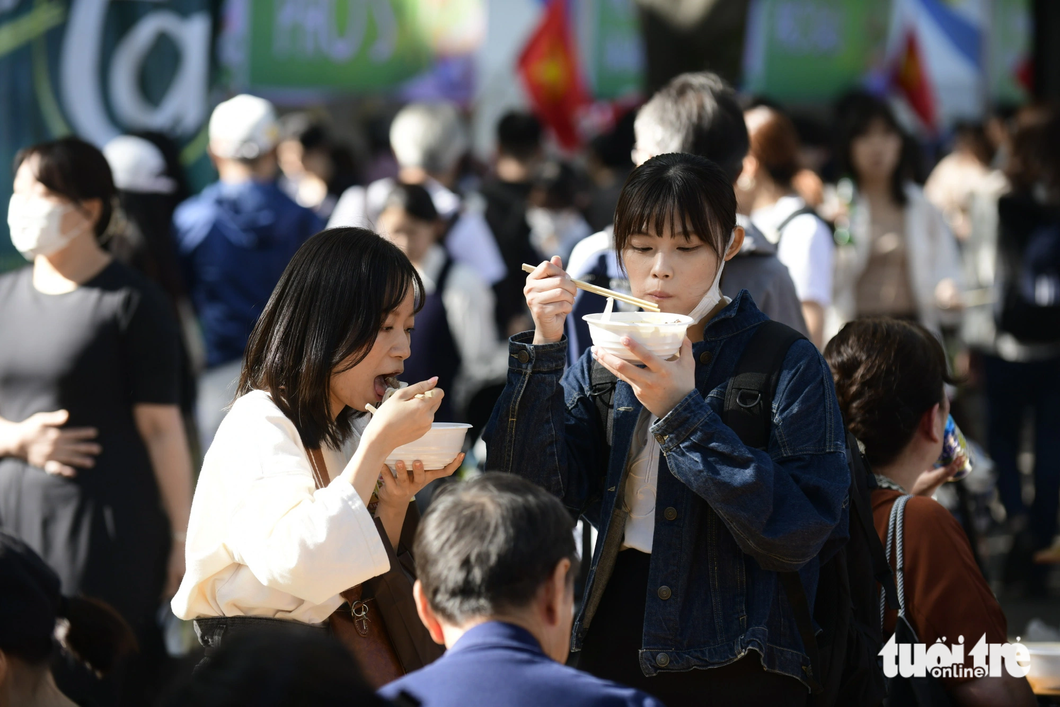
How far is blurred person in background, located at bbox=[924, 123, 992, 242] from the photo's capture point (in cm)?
1033

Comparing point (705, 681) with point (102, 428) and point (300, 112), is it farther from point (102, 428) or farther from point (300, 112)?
point (300, 112)

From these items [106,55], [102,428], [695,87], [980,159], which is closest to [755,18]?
[980,159]

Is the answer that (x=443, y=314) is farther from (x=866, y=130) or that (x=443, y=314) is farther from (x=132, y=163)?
(x=866, y=130)

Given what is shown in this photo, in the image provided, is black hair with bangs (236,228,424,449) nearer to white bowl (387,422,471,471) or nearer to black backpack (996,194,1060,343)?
white bowl (387,422,471,471)

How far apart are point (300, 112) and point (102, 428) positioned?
699 centimetres

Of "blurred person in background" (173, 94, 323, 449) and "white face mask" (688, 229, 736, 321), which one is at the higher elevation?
"white face mask" (688, 229, 736, 321)

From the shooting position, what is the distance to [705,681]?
7.58 ft

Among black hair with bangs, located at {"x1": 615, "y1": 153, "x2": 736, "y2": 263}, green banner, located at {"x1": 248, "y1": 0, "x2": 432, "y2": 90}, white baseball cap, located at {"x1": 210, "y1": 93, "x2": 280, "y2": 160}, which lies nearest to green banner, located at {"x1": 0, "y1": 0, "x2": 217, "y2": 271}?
white baseball cap, located at {"x1": 210, "y1": 93, "x2": 280, "y2": 160}

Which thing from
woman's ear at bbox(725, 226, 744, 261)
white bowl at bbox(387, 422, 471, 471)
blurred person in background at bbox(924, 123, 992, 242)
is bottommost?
blurred person in background at bbox(924, 123, 992, 242)

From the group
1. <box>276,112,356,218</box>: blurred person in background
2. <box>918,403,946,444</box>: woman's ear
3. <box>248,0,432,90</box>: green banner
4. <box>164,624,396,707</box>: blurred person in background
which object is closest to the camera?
<box>164,624,396,707</box>: blurred person in background

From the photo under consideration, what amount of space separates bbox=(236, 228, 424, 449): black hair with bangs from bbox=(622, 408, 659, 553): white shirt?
1.95 feet

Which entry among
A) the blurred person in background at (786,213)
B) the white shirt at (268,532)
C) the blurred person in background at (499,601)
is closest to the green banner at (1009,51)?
the blurred person in background at (786,213)

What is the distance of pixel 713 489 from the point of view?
216 cm

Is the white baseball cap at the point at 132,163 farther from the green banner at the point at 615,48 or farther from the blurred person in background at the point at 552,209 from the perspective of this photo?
the green banner at the point at 615,48
